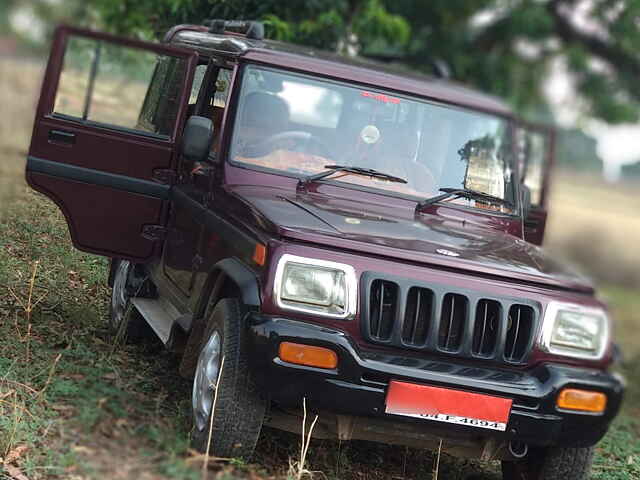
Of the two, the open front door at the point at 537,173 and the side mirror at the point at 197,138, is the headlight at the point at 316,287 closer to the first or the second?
the side mirror at the point at 197,138

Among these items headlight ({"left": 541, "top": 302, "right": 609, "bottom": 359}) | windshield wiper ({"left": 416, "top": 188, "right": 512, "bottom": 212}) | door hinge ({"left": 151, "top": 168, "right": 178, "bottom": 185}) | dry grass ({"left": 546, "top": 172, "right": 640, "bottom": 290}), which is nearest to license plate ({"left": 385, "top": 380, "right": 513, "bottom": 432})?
headlight ({"left": 541, "top": 302, "right": 609, "bottom": 359})

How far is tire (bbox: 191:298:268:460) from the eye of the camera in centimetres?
498

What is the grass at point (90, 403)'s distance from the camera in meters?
5.12

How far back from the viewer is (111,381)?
6.07 m

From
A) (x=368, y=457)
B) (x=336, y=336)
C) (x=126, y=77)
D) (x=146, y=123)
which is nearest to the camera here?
(x=336, y=336)

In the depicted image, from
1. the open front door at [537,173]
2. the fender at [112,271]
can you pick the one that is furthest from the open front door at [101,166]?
the open front door at [537,173]

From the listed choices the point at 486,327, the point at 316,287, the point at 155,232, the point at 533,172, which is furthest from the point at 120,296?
the point at 533,172

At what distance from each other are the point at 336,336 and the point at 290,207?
2.72ft

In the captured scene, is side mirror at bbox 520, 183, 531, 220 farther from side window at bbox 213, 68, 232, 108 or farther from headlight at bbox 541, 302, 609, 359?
side window at bbox 213, 68, 232, 108

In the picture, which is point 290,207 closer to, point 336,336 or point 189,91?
point 336,336

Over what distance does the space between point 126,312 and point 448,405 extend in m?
2.81

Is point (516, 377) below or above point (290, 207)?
below

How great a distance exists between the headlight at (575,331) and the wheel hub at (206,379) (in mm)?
1452

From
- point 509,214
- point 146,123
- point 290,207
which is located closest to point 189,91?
point 146,123
